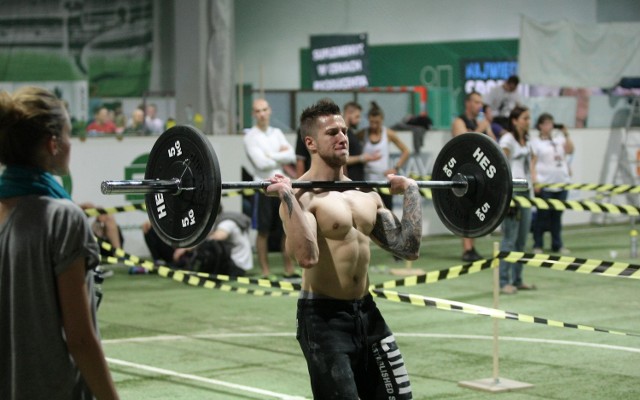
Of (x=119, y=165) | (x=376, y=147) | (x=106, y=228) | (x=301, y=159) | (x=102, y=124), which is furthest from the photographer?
(x=102, y=124)

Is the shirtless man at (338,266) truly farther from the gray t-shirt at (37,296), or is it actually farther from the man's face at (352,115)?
the man's face at (352,115)

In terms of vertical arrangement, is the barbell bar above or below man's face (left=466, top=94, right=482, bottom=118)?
below

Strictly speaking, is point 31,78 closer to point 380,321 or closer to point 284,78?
point 284,78

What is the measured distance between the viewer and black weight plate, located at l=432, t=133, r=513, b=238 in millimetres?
5688

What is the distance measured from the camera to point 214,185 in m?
4.98

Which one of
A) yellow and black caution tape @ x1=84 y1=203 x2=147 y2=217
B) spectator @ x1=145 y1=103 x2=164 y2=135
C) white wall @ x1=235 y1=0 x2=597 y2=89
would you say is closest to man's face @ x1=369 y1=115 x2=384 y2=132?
yellow and black caution tape @ x1=84 y1=203 x2=147 y2=217

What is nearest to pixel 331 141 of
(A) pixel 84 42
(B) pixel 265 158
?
(B) pixel 265 158

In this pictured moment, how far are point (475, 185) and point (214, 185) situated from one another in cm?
153

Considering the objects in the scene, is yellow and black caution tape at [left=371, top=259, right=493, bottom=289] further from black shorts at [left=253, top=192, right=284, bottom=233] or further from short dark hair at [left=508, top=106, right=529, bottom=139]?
black shorts at [left=253, top=192, right=284, bottom=233]

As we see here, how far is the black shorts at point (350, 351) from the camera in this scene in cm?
497

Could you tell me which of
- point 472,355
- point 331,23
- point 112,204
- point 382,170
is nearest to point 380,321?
point 472,355

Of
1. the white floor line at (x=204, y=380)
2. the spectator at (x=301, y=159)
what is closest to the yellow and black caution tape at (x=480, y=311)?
the white floor line at (x=204, y=380)

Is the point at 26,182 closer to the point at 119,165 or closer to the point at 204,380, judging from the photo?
the point at 204,380

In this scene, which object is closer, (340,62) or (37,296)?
(37,296)
